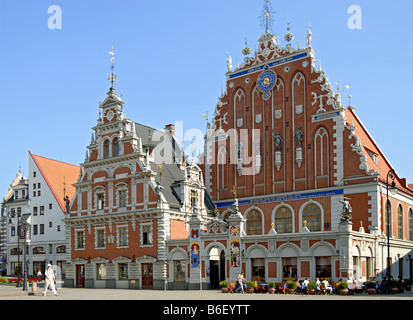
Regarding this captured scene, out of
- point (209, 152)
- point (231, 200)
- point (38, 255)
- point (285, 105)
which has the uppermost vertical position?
point (285, 105)

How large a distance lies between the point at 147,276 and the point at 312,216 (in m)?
14.1

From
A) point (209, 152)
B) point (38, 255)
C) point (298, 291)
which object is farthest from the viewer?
point (38, 255)

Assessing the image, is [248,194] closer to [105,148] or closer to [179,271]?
[179,271]

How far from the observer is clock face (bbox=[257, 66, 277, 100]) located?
4650 cm

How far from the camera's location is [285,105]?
150ft

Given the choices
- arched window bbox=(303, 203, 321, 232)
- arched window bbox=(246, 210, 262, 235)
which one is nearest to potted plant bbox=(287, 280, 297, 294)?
arched window bbox=(303, 203, 321, 232)

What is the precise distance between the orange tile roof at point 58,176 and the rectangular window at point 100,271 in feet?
65.2

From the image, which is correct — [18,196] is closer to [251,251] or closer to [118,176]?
[118,176]

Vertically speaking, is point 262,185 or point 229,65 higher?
point 229,65

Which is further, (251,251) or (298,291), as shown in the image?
(251,251)

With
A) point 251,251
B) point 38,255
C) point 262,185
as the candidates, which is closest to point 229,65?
point 262,185

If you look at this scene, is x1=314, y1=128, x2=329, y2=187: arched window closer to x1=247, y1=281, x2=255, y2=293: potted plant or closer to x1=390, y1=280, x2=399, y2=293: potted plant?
x1=390, y1=280, x2=399, y2=293: potted plant

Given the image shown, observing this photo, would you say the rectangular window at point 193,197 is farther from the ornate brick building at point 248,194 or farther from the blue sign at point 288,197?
the blue sign at point 288,197

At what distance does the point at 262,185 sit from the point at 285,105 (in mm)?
7105
